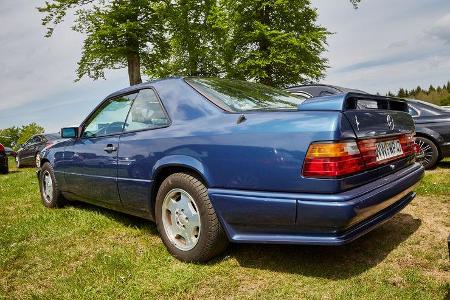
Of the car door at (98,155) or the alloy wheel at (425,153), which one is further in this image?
the alloy wheel at (425,153)

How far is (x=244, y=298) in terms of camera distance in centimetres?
254

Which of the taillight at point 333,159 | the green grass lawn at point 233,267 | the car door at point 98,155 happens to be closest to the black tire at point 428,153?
the green grass lawn at point 233,267

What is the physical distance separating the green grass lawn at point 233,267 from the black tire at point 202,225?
9cm

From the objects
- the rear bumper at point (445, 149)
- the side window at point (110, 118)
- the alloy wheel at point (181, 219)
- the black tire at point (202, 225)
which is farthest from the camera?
the rear bumper at point (445, 149)

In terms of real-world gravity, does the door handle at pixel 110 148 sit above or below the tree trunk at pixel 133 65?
below

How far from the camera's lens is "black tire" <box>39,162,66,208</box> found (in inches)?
207

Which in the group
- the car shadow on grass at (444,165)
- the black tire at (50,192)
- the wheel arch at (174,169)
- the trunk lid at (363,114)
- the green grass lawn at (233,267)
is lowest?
the green grass lawn at (233,267)

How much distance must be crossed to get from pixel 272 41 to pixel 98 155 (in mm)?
19130

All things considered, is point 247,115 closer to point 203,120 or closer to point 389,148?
point 203,120

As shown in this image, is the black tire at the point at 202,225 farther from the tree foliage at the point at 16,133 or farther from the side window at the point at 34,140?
the tree foliage at the point at 16,133

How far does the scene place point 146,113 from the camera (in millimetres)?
3684

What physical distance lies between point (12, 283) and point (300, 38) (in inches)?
849

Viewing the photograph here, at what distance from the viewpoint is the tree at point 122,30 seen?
18.4 meters

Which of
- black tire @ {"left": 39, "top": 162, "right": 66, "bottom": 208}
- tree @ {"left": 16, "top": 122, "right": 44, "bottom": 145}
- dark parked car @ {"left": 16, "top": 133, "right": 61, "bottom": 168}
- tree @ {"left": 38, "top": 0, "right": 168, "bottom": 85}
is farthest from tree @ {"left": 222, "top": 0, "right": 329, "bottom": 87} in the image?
tree @ {"left": 16, "top": 122, "right": 44, "bottom": 145}
